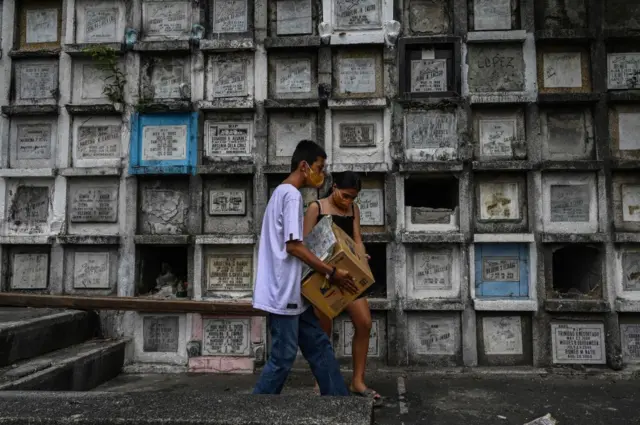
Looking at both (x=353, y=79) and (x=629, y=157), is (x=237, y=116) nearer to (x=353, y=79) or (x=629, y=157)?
(x=353, y=79)

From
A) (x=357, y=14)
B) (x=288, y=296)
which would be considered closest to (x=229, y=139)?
(x=357, y=14)

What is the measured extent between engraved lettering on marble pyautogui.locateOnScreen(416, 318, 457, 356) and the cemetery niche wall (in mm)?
18

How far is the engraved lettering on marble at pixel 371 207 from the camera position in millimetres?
4617

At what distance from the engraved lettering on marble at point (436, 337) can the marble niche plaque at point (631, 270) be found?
1527mm

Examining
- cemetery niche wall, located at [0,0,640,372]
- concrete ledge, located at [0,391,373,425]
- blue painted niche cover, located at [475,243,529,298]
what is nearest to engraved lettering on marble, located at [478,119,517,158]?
cemetery niche wall, located at [0,0,640,372]

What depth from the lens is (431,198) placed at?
5.05 m

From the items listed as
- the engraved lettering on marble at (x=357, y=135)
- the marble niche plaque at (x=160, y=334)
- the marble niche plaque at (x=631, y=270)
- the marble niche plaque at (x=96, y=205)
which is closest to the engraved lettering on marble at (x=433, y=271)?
the engraved lettering on marble at (x=357, y=135)

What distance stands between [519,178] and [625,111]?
1107 mm

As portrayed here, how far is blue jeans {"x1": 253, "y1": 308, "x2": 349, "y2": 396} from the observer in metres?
2.86

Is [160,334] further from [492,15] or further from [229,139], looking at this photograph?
[492,15]

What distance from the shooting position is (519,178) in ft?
15.0

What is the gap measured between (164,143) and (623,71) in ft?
14.0

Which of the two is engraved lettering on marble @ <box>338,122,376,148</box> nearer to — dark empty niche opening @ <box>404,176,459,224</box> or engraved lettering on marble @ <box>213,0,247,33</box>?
dark empty niche opening @ <box>404,176,459,224</box>

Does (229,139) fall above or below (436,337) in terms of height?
above
